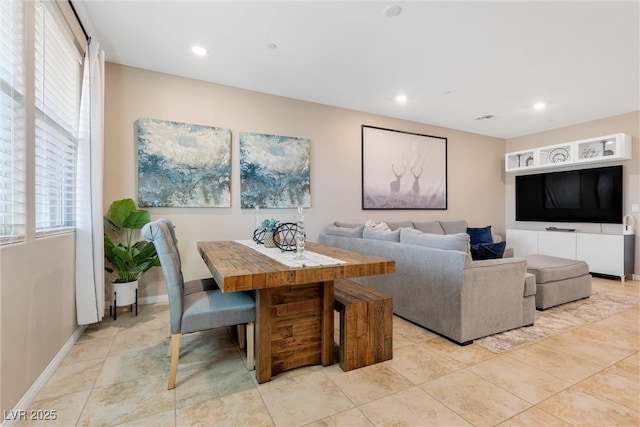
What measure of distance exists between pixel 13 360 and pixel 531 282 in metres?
3.75

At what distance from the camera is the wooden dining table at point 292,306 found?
162 cm

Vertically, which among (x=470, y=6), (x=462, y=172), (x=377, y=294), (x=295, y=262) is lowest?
(x=377, y=294)

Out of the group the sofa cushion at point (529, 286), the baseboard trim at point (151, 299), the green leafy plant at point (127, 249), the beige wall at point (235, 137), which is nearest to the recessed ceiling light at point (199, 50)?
the beige wall at point (235, 137)

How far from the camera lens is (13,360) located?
4.84 ft

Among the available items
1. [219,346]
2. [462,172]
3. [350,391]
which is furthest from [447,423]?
[462,172]

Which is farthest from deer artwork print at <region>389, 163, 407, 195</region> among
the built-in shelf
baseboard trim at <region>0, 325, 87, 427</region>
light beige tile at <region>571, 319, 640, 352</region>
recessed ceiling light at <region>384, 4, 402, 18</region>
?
baseboard trim at <region>0, 325, 87, 427</region>

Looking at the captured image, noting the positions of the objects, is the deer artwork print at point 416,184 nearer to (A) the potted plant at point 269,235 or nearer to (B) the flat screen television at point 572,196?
(B) the flat screen television at point 572,196

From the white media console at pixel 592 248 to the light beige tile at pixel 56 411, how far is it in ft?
21.1

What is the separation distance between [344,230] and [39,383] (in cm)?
298

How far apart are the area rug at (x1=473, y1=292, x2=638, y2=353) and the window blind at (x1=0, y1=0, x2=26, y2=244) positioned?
10.4ft

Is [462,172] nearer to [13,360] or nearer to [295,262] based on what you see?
[295,262]

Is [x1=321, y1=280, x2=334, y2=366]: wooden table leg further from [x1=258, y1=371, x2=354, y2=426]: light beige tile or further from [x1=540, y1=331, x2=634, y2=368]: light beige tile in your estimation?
[x1=540, y1=331, x2=634, y2=368]: light beige tile

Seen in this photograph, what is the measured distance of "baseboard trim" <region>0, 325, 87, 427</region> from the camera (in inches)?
57.4

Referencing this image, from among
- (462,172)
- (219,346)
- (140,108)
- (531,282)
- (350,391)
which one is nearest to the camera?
(350,391)
